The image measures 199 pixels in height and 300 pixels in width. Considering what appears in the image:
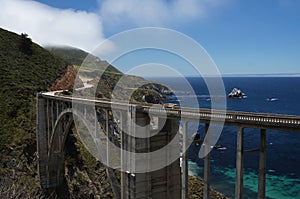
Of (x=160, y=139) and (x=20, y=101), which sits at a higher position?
(x=20, y=101)

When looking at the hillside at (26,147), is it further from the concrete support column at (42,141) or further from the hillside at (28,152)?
the concrete support column at (42,141)

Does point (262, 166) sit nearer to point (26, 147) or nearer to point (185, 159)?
point (185, 159)

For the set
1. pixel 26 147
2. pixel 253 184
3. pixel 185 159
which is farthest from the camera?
pixel 253 184

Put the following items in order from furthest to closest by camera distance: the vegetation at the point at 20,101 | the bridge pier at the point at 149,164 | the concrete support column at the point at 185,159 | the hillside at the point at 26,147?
the vegetation at the point at 20,101 → the hillside at the point at 26,147 → the bridge pier at the point at 149,164 → the concrete support column at the point at 185,159

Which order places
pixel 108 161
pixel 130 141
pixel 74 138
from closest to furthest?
pixel 130 141
pixel 108 161
pixel 74 138

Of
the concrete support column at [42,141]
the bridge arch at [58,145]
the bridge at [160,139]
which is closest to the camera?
the bridge at [160,139]

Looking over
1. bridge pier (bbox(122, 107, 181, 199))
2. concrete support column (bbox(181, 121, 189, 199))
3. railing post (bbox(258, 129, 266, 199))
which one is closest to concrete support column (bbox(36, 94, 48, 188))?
bridge pier (bbox(122, 107, 181, 199))

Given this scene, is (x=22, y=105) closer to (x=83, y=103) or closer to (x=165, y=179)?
(x=83, y=103)

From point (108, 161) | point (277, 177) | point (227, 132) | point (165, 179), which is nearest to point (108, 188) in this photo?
point (108, 161)

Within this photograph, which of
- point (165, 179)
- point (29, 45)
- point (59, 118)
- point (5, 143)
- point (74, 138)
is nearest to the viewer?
point (165, 179)

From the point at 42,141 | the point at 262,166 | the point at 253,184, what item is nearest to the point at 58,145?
the point at 42,141

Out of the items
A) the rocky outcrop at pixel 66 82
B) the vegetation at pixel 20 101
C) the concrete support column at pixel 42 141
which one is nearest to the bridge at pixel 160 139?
the concrete support column at pixel 42 141
